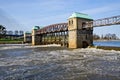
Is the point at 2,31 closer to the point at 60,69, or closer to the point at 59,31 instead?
the point at 59,31

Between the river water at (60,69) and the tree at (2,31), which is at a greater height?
the tree at (2,31)

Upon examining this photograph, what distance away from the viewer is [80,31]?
42.2 metres

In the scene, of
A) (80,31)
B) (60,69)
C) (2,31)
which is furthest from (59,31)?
(2,31)

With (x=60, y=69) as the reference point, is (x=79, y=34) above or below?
above

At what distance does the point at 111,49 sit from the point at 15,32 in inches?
4695

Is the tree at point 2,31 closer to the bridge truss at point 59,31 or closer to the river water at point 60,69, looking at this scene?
the bridge truss at point 59,31

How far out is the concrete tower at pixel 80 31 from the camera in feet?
136

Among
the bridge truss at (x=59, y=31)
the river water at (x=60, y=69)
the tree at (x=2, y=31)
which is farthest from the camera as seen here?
the tree at (x=2, y=31)

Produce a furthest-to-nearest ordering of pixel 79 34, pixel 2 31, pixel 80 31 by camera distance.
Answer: pixel 2 31, pixel 80 31, pixel 79 34

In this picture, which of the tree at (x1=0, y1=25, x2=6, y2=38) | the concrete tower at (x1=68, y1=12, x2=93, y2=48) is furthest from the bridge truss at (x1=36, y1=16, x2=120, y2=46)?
the tree at (x1=0, y1=25, x2=6, y2=38)

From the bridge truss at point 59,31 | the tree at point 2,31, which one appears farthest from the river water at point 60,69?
the tree at point 2,31

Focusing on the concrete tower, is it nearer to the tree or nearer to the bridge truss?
the bridge truss

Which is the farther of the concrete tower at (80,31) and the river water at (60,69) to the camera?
the concrete tower at (80,31)

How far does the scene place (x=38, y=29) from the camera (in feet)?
253
